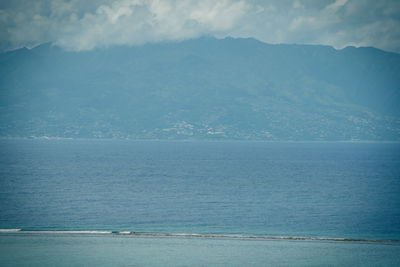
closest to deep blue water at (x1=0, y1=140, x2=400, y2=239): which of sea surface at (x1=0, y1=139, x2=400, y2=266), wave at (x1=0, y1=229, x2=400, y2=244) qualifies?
sea surface at (x1=0, y1=139, x2=400, y2=266)

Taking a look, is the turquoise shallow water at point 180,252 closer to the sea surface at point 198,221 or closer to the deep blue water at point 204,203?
the sea surface at point 198,221

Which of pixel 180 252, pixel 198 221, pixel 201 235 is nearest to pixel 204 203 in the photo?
pixel 198 221

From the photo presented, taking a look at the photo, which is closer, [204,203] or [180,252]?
[180,252]

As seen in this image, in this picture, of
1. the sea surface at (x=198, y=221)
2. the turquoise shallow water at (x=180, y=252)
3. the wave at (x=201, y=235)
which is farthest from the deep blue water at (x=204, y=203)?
the turquoise shallow water at (x=180, y=252)

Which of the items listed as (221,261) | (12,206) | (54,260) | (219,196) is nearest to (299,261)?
(221,261)

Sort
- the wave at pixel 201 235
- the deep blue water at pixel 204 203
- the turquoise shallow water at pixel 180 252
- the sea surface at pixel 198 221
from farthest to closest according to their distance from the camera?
the deep blue water at pixel 204 203, the wave at pixel 201 235, the sea surface at pixel 198 221, the turquoise shallow water at pixel 180 252

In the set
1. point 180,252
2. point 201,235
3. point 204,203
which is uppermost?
point 204,203

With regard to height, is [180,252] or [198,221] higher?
[198,221]

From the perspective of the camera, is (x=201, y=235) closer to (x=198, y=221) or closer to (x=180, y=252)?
(x=198, y=221)

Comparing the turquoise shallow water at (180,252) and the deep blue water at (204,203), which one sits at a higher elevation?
the deep blue water at (204,203)

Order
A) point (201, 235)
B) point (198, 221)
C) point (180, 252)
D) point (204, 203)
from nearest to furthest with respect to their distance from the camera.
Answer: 1. point (180, 252)
2. point (201, 235)
3. point (198, 221)
4. point (204, 203)

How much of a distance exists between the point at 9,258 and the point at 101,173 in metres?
88.7

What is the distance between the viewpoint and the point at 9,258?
153ft

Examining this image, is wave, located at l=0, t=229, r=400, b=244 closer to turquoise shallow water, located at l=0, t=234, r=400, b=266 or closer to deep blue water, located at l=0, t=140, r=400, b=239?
turquoise shallow water, located at l=0, t=234, r=400, b=266
